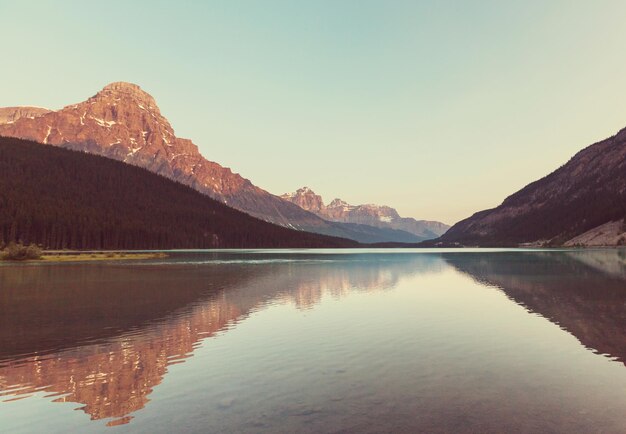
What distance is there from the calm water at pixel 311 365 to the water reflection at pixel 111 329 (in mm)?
141

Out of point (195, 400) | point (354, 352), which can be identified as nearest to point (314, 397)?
point (195, 400)

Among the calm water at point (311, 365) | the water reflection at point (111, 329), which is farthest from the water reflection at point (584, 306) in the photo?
the water reflection at point (111, 329)

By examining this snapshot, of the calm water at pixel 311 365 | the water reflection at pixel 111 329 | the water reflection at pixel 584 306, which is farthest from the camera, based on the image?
the water reflection at pixel 584 306

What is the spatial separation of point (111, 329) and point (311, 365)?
640 inches

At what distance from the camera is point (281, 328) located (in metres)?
32.9

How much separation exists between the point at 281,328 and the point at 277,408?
54.5 ft

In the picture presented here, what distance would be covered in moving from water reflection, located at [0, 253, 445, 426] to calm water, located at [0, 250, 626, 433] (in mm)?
141

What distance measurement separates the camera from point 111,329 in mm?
31516

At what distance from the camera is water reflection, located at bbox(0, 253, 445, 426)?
1880cm

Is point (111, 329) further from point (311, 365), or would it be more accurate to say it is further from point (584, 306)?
point (584, 306)

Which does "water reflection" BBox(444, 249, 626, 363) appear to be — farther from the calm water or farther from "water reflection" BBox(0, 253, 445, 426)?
"water reflection" BBox(0, 253, 445, 426)

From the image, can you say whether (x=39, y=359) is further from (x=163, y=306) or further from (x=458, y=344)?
(x=458, y=344)

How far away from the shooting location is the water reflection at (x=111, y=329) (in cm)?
1880

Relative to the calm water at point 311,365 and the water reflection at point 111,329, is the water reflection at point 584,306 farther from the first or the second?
the water reflection at point 111,329
